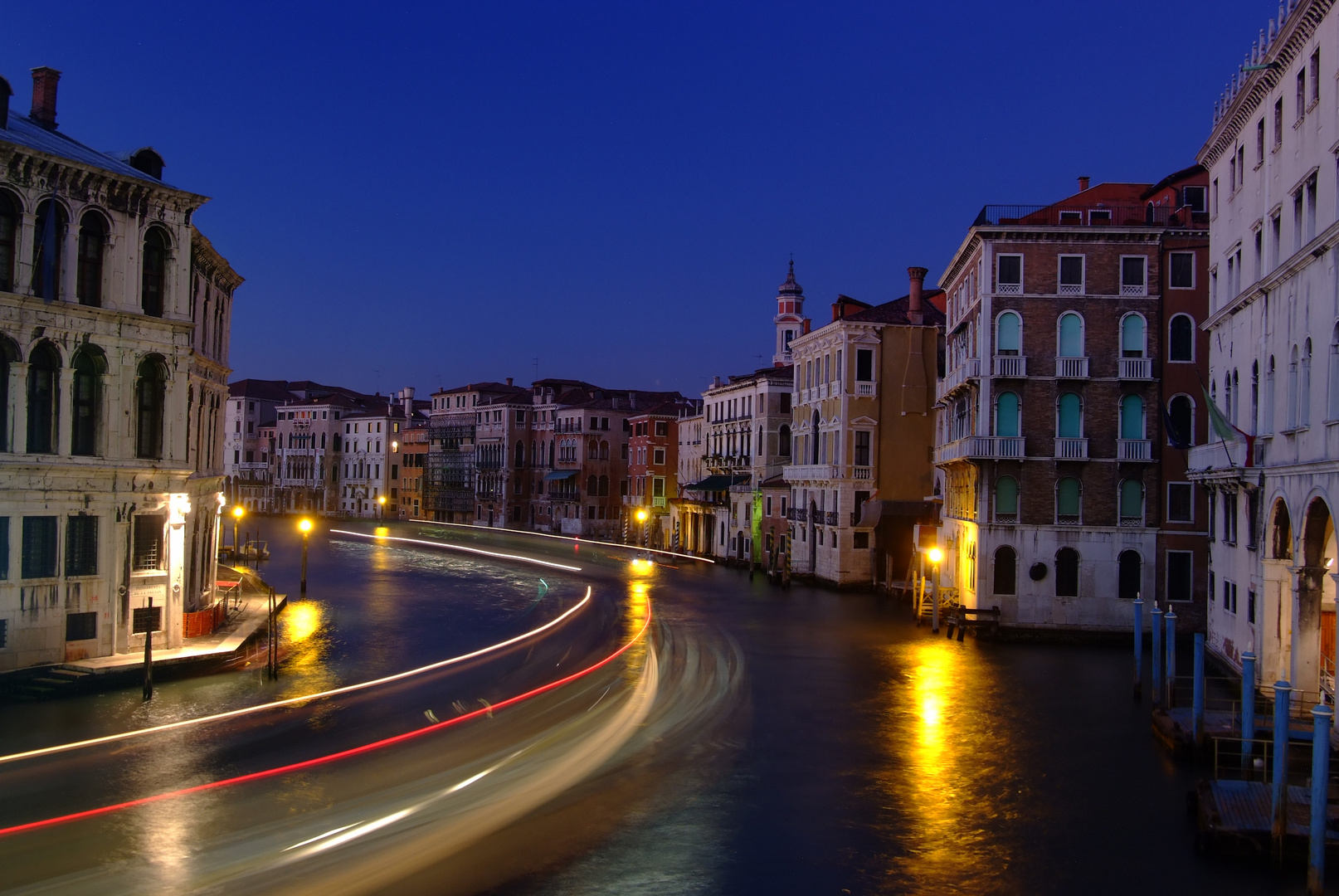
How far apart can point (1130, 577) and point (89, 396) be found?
29.4 metres

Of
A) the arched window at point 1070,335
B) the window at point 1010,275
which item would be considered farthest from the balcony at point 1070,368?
the window at point 1010,275

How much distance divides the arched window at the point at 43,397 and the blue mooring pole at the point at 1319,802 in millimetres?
22937

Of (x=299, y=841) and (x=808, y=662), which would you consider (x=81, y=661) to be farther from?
(x=808, y=662)

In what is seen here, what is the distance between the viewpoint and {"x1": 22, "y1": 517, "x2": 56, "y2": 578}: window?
22.6 metres

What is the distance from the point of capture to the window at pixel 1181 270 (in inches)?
1369

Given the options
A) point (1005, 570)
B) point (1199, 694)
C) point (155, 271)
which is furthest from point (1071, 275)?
point (155, 271)

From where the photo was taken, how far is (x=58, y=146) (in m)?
24.5

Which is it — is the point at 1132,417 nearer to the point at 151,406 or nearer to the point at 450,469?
the point at 151,406

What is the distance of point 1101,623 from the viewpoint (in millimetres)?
34875

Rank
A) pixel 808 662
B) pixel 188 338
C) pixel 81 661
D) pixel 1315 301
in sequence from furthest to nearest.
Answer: pixel 808 662
pixel 188 338
pixel 81 661
pixel 1315 301

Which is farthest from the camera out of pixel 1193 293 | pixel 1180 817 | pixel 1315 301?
pixel 1193 293

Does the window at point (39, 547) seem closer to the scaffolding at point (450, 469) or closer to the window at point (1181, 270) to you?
the window at point (1181, 270)

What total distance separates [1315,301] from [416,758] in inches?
712

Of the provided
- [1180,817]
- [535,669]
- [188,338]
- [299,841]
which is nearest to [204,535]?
[188,338]
